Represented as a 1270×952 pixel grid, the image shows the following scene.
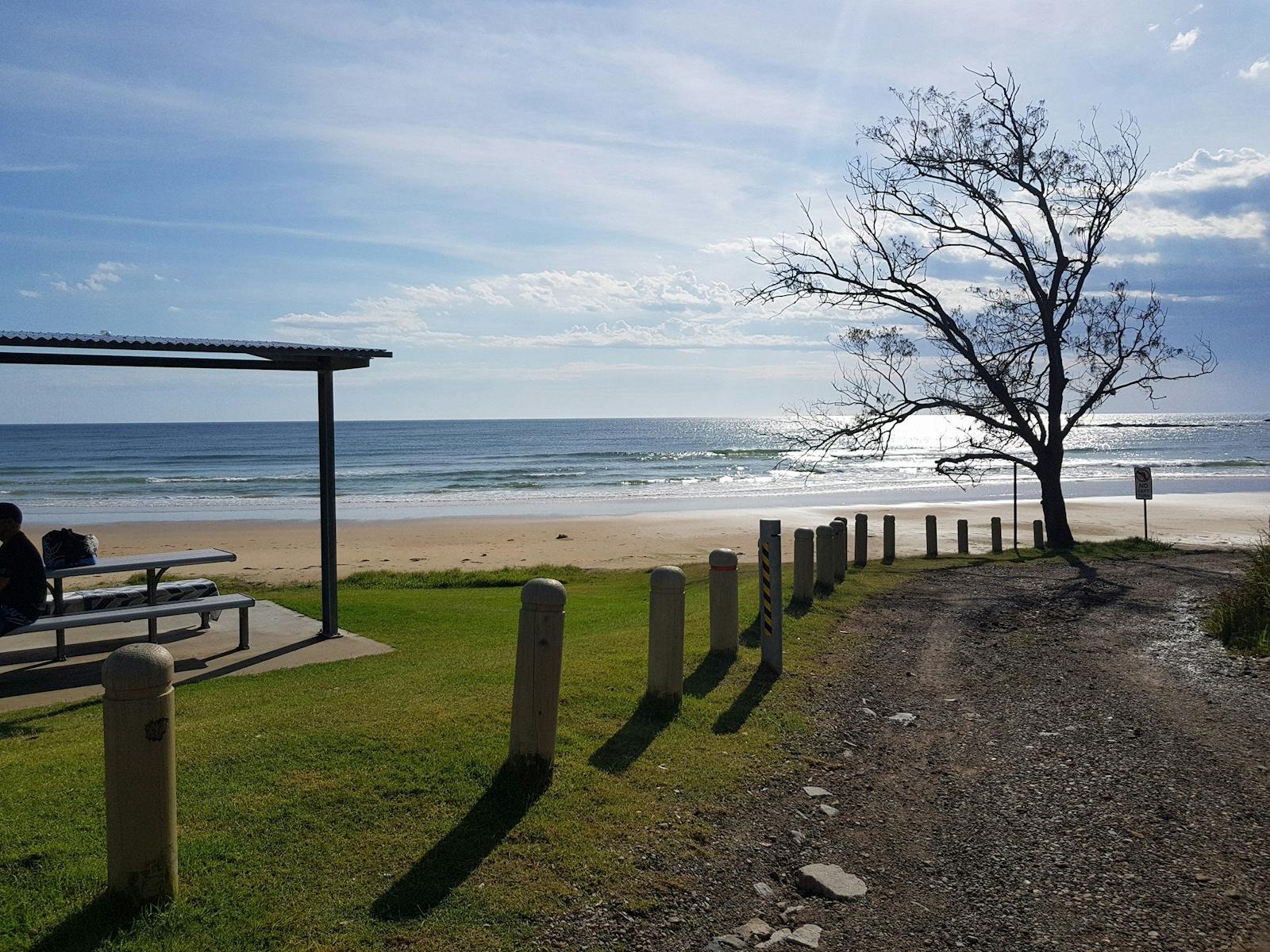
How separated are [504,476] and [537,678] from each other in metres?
54.1

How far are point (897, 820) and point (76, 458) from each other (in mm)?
83168

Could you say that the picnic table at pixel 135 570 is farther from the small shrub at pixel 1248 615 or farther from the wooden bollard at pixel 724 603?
the small shrub at pixel 1248 615

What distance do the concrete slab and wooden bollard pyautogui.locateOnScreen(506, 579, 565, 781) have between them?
4.49 m

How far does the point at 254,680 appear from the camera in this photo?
26.4 feet

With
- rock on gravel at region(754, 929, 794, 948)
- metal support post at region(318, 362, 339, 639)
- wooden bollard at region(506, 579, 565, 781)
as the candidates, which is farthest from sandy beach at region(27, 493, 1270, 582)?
rock on gravel at region(754, 929, 794, 948)

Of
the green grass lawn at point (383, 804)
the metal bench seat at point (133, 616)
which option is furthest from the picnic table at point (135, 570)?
the green grass lawn at point (383, 804)

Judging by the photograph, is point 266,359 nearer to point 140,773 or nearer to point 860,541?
point 140,773

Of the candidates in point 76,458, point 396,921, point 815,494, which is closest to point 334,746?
point 396,921

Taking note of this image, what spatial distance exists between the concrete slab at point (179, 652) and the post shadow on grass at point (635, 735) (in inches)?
146

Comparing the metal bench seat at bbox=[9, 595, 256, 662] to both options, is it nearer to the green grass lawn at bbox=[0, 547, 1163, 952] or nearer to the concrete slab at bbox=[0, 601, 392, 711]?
the concrete slab at bbox=[0, 601, 392, 711]

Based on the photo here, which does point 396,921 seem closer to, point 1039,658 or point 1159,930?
point 1159,930

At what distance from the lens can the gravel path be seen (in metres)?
3.92

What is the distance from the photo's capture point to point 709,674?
784 centimetres

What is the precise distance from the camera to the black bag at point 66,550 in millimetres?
8984
